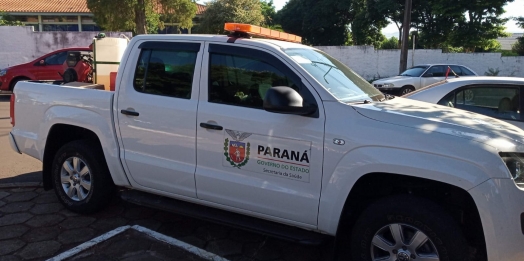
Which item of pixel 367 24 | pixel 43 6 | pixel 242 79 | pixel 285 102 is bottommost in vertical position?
pixel 285 102

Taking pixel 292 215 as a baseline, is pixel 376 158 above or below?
above

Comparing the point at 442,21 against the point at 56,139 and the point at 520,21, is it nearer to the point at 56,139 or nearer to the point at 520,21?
the point at 520,21

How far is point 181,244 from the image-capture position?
3.99m

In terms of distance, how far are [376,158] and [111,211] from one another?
118 inches

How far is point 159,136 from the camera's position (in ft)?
13.0

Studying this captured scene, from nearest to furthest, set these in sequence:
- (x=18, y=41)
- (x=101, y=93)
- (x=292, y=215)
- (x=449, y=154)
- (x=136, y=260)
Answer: (x=449, y=154) → (x=292, y=215) → (x=136, y=260) → (x=101, y=93) → (x=18, y=41)

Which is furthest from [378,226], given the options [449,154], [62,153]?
[62,153]

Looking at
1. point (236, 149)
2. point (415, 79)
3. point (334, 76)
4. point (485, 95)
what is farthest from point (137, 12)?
point (236, 149)

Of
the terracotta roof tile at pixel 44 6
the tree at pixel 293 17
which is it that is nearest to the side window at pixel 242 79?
the terracotta roof tile at pixel 44 6

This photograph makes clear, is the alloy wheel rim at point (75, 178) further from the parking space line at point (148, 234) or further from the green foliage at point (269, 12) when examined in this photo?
the green foliage at point (269, 12)

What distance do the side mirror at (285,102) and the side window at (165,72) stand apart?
0.96m

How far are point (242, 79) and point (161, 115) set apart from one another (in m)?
Answer: 0.81

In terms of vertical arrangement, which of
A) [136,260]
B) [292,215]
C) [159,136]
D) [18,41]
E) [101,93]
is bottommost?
[136,260]

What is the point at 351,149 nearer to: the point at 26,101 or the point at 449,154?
the point at 449,154
